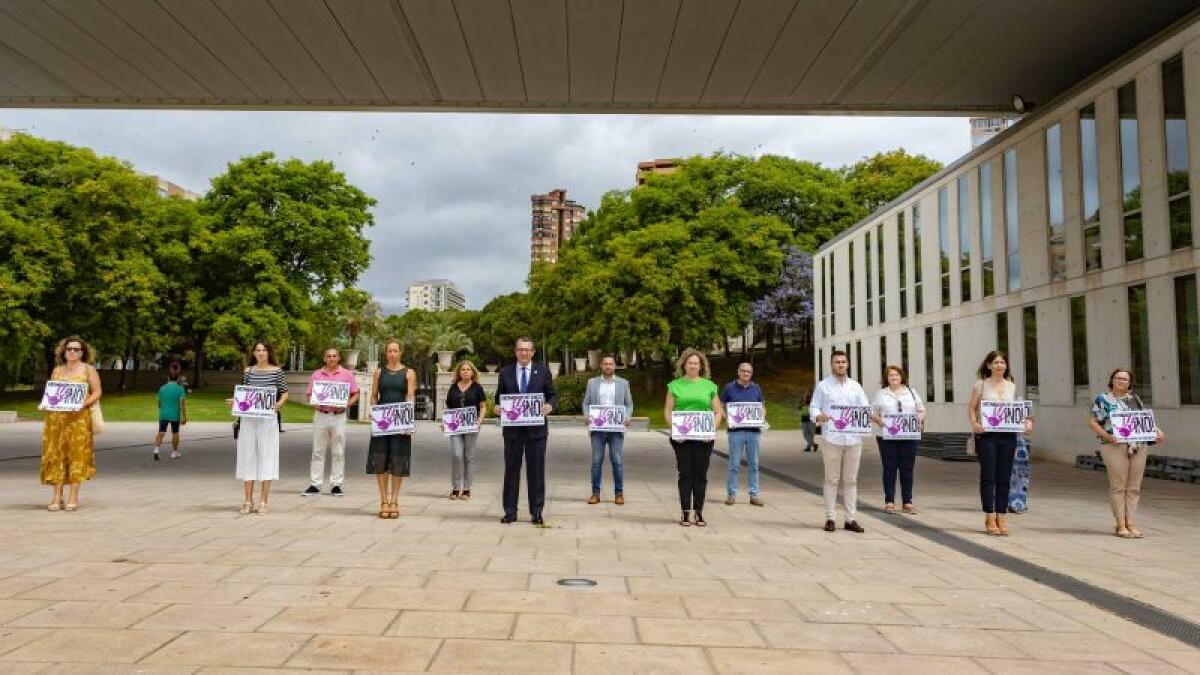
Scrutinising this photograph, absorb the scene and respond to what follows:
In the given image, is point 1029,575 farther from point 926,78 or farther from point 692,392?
point 926,78

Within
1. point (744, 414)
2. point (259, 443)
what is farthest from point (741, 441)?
point (259, 443)

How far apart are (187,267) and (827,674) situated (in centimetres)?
5047

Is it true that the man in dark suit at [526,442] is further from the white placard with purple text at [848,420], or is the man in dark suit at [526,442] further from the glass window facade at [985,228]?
the glass window facade at [985,228]

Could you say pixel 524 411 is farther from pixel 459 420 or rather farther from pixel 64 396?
pixel 64 396

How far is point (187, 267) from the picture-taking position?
156ft

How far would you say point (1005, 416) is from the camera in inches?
345

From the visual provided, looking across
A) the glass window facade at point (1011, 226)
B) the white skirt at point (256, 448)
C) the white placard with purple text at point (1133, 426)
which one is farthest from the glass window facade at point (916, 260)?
the white skirt at point (256, 448)

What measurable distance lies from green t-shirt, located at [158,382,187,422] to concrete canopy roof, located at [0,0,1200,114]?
5.82 m

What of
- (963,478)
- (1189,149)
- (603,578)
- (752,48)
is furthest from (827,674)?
(1189,149)

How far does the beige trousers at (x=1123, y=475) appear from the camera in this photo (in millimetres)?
8711

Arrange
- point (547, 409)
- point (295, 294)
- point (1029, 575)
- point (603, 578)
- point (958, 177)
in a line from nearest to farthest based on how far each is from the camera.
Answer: point (603, 578) < point (1029, 575) < point (547, 409) < point (958, 177) < point (295, 294)

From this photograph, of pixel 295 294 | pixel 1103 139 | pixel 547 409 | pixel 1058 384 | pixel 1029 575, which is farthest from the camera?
pixel 295 294

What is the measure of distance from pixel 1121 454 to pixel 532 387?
20.8 ft

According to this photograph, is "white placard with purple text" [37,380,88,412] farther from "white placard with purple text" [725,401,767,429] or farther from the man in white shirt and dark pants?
the man in white shirt and dark pants
